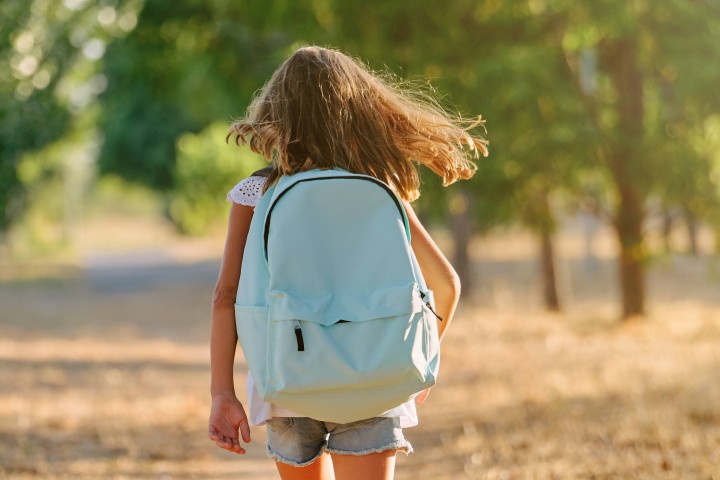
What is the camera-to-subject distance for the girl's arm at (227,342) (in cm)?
258

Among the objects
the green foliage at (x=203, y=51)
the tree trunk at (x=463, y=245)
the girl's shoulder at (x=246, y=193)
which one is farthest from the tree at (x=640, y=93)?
the girl's shoulder at (x=246, y=193)

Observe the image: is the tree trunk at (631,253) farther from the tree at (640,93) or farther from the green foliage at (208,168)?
the green foliage at (208,168)

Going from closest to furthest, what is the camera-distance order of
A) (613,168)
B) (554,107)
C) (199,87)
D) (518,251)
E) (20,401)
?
(20,401) < (554,107) < (613,168) < (199,87) < (518,251)

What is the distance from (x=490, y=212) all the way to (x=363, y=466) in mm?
9752

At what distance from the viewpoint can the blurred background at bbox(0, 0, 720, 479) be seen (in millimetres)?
6680

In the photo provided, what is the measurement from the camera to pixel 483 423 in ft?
25.2

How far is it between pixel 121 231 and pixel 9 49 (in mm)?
80164

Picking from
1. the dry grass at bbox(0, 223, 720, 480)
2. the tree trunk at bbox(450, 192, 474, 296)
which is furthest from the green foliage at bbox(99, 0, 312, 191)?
the tree trunk at bbox(450, 192, 474, 296)

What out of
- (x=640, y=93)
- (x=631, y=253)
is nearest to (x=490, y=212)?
(x=631, y=253)

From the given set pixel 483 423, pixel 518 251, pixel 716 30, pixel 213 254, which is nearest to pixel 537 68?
pixel 716 30

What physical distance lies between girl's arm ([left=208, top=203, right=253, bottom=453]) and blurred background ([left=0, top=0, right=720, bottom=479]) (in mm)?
2234

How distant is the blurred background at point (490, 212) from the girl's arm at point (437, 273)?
227 cm

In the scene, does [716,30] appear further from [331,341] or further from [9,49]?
[331,341]

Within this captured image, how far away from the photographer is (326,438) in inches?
100
